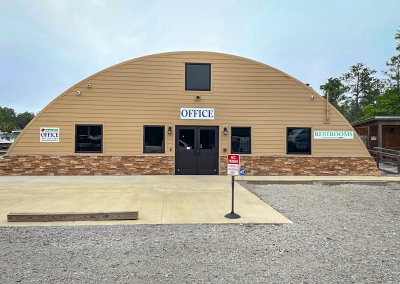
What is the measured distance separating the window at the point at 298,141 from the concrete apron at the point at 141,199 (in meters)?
3.57

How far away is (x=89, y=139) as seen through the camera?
11281 mm

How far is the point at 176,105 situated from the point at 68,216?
7.22m

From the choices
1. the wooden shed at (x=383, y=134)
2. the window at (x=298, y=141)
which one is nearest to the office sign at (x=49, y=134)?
the window at (x=298, y=141)

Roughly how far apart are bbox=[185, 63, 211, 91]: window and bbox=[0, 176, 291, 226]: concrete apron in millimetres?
4033

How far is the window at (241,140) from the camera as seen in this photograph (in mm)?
11617

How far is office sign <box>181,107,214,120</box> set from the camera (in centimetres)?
1146

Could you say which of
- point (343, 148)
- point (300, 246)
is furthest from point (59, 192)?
point (343, 148)

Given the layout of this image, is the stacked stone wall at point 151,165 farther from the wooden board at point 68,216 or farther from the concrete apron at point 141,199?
the wooden board at point 68,216

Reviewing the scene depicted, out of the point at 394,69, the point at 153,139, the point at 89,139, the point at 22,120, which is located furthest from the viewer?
the point at 22,120

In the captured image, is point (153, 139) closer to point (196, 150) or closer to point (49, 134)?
point (196, 150)

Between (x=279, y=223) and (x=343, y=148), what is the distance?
825 centimetres

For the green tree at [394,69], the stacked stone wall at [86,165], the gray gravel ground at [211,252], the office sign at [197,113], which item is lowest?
the gray gravel ground at [211,252]

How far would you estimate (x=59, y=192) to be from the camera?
7.69 meters

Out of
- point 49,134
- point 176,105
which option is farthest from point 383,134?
point 49,134
